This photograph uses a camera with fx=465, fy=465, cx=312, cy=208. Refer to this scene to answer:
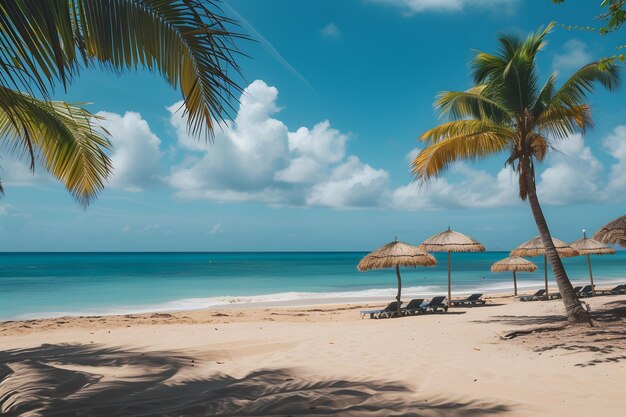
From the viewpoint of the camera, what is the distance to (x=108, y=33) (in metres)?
2.70

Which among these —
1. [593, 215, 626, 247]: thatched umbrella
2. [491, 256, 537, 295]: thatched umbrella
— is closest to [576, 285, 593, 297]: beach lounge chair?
[491, 256, 537, 295]: thatched umbrella

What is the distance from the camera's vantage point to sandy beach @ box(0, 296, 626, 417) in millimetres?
4242

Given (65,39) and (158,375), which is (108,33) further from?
(158,375)

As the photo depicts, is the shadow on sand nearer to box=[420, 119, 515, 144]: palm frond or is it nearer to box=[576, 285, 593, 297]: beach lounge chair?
box=[420, 119, 515, 144]: palm frond

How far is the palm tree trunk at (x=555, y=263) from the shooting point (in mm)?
8750

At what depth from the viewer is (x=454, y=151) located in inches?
395

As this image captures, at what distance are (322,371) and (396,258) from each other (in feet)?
24.4

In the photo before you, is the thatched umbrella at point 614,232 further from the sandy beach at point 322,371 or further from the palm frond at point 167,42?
the palm frond at point 167,42

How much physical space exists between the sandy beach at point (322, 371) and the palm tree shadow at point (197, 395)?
0.6 inches

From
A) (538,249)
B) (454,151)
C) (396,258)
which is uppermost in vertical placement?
(454,151)

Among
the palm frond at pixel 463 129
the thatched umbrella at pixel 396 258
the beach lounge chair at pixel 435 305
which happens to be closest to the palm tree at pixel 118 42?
the palm frond at pixel 463 129

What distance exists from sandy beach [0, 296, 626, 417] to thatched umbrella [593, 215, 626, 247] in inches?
132

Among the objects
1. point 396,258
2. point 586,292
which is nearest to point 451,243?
point 396,258

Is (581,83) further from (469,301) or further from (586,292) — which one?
(586,292)
